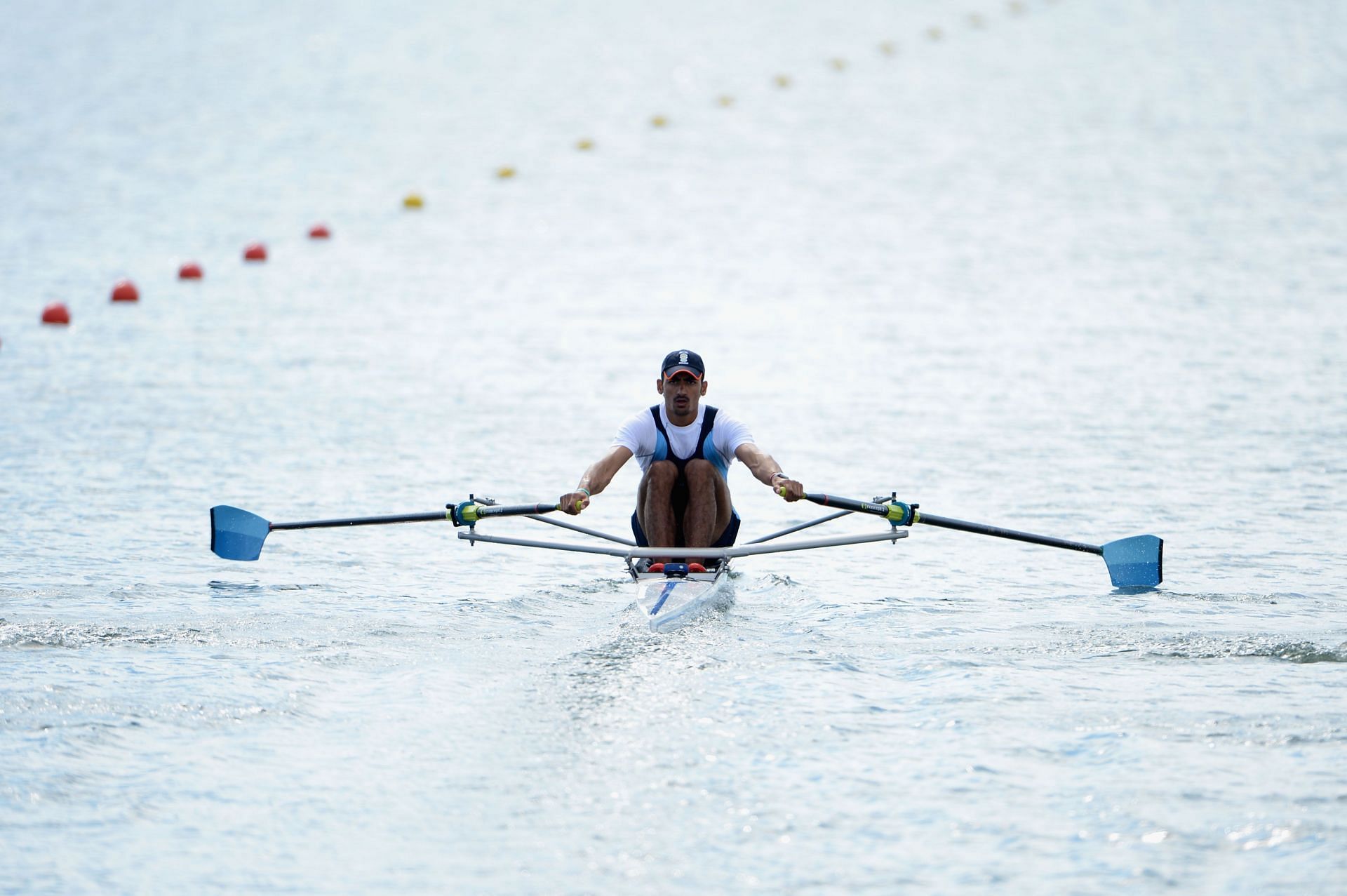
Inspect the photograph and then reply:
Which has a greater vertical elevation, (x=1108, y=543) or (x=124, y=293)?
(x=124, y=293)

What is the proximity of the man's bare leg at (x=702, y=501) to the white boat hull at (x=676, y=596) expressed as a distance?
22cm

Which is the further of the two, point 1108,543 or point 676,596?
point 1108,543

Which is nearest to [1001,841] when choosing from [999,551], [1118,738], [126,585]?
[1118,738]

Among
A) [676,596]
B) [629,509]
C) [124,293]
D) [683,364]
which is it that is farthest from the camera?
[124,293]

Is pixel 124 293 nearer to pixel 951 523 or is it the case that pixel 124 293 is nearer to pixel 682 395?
pixel 682 395

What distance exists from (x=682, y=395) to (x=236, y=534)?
2.72 m

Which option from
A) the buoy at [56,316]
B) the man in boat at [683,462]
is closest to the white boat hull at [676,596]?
the man in boat at [683,462]

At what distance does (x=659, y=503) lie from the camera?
9.28m

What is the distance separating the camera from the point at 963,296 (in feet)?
63.4

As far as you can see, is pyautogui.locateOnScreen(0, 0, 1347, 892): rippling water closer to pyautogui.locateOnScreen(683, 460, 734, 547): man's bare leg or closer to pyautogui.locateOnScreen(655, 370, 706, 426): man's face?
pyautogui.locateOnScreen(683, 460, 734, 547): man's bare leg

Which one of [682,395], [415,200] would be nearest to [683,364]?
[682,395]

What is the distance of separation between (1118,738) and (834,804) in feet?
4.48

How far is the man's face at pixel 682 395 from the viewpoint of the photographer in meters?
9.30

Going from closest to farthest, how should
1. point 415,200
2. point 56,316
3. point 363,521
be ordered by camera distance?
point 363,521 → point 56,316 → point 415,200
